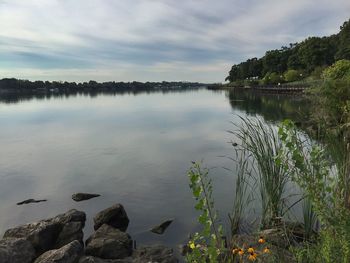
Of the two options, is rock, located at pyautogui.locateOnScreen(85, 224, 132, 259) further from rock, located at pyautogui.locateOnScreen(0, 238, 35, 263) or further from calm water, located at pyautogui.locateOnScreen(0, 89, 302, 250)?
rock, located at pyautogui.locateOnScreen(0, 238, 35, 263)

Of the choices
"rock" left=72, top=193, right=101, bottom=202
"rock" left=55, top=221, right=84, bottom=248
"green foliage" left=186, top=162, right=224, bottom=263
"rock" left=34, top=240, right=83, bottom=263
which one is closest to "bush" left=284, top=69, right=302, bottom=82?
"rock" left=72, top=193, right=101, bottom=202

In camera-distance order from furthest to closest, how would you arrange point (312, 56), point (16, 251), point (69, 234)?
point (312, 56)
point (69, 234)
point (16, 251)

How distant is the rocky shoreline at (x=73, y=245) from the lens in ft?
24.5

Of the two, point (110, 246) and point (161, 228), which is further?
point (161, 228)

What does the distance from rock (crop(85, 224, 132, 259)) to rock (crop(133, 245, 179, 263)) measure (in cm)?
35

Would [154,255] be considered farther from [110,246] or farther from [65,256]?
[65,256]

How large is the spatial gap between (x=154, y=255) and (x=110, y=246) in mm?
1266

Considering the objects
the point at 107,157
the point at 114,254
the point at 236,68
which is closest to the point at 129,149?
the point at 107,157

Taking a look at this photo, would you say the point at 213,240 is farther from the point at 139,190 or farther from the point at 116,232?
the point at 139,190

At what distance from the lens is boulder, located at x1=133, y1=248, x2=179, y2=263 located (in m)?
8.08

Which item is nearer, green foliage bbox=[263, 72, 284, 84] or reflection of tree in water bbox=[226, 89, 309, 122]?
reflection of tree in water bbox=[226, 89, 309, 122]

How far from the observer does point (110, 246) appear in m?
8.74

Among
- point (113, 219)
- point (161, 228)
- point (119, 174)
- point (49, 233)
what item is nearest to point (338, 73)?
point (119, 174)

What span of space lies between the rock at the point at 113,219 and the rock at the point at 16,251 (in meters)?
2.81
